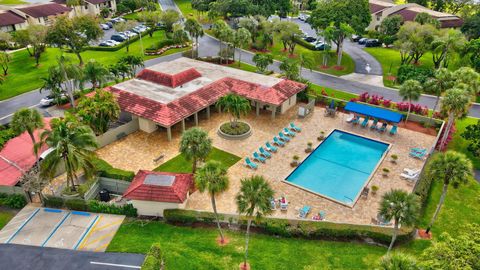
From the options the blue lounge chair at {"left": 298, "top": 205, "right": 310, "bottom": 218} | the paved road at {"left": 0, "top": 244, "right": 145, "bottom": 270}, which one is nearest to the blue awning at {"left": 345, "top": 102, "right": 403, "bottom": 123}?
the blue lounge chair at {"left": 298, "top": 205, "right": 310, "bottom": 218}

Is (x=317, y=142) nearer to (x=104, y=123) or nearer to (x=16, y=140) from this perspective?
(x=104, y=123)

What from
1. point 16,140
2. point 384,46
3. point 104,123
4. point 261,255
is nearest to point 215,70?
point 104,123

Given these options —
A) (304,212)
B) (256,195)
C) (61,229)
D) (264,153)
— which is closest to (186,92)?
(264,153)

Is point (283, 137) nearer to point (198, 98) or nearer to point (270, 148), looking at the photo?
point (270, 148)

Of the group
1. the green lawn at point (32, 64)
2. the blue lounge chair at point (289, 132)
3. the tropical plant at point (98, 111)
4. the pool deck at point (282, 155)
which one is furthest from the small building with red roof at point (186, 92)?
the green lawn at point (32, 64)

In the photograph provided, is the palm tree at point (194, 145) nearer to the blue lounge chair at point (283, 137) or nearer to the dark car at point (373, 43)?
the blue lounge chair at point (283, 137)

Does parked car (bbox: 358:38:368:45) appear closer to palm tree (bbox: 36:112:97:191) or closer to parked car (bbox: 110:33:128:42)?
parked car (bbox: 110:33:128:42)
